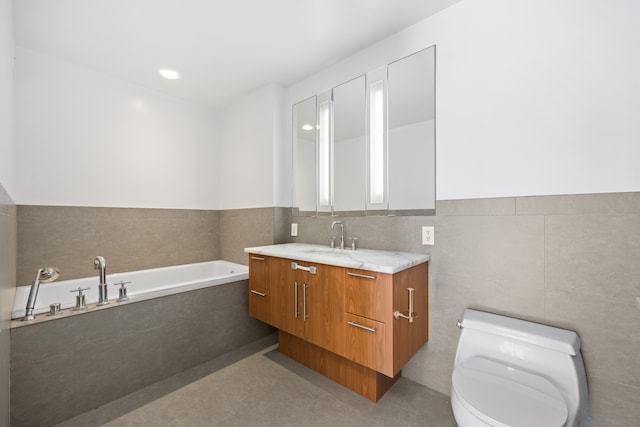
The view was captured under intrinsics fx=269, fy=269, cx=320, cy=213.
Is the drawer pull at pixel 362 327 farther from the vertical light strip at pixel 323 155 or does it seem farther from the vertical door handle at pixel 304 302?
the vertical light strip at pixel 323 155

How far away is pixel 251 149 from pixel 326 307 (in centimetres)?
195

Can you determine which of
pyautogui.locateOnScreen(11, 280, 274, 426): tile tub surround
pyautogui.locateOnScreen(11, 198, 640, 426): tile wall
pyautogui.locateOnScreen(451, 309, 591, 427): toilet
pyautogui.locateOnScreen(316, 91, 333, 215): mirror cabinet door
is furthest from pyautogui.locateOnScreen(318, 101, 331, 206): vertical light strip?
pyautogui.locateOnScreen(451, 309, 591, 427): toilet

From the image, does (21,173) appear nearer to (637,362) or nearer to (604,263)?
(604,263)

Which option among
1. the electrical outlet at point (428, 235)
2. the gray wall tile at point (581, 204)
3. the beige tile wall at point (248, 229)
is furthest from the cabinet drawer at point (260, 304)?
the gray wall tile at point (581, 204)

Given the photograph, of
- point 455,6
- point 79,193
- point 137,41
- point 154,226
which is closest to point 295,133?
point 137,41

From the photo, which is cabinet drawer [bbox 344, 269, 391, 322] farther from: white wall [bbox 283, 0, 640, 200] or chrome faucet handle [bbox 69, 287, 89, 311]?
chrome faucet handle [bbox 69, 287, 89, 311]

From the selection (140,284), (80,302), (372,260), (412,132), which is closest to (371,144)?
(412,132)

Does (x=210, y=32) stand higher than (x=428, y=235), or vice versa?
(x=210, y=32)

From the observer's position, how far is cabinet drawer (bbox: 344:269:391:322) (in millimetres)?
1415

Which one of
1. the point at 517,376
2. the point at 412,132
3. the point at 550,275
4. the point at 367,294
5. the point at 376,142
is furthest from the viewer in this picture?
the point at 376,142

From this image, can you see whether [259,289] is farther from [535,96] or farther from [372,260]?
[535,96]

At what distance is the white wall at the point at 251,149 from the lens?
269 centimetres

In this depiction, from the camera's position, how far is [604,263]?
1245 millimetres

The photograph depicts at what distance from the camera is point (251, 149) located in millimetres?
2918
